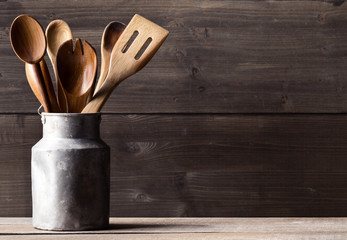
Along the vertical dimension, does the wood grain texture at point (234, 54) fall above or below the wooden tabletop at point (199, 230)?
above

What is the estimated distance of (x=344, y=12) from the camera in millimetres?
1039

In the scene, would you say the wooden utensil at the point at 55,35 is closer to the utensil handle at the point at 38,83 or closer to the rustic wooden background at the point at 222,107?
the utensil handle at the point at 38,83

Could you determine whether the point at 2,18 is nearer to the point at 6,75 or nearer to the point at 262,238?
the point at 6,75

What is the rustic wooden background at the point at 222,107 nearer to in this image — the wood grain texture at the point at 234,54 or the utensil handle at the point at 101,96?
the wood grain texture at the point at 234,54

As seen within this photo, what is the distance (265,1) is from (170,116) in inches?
11.2

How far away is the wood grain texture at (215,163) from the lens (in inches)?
41.1

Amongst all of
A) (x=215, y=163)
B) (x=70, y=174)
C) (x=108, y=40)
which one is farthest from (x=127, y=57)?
(x=215, y=163)

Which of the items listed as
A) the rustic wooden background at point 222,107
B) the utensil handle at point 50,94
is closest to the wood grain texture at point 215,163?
the rustic wooden background at point 222,107

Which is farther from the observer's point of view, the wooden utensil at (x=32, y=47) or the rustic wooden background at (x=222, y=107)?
Answer: the rustic wooden background at (x=222, y=107)

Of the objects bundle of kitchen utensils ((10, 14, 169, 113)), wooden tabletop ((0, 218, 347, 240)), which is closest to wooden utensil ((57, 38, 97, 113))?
bundle of kitchen utensils ((10, 14, 169, 113))

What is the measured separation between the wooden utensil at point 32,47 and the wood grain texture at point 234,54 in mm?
251

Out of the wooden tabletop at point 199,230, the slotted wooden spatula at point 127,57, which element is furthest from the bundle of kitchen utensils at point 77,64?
the wooden tabletop at point 199,230

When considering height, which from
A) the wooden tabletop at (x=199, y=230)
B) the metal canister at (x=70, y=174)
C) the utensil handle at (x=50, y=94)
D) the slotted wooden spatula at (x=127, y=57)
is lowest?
the wooden tabletop at (x=199, y=230)

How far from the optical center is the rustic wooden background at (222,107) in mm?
1041
